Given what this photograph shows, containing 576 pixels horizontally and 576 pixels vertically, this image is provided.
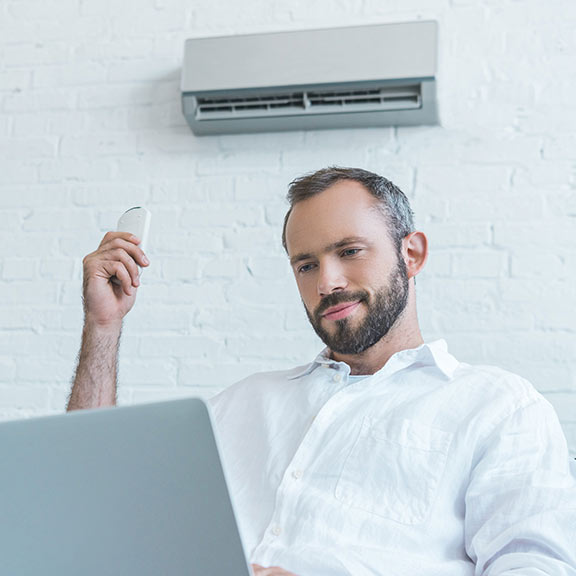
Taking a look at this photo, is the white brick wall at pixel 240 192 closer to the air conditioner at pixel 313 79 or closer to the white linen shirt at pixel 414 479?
the air conditioner at pixel 313 79

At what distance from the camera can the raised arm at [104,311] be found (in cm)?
151

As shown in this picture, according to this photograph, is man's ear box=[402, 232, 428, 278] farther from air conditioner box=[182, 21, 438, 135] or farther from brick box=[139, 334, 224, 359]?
brick box=[139, 334, 224, 359]

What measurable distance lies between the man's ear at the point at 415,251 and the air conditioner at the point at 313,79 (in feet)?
1.68

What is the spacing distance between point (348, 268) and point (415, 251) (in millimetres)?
200

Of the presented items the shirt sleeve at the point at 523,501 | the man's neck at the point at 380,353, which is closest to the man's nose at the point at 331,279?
the man's neck at the point at 380,353

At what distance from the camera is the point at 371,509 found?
1184mm

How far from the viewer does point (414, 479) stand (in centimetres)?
120

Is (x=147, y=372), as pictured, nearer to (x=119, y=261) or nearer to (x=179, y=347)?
(x=179, y=347)

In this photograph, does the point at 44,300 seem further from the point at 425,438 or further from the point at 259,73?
the point at 425,438

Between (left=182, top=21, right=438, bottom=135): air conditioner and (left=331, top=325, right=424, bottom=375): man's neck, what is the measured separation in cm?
73

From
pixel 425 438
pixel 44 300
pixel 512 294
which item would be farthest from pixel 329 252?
pixel 44 300

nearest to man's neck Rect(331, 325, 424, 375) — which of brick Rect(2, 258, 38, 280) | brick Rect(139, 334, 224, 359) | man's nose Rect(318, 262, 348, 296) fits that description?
man's nose Rect(318, 262, 348, 296)

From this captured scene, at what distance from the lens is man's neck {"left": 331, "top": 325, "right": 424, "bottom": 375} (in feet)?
4.89

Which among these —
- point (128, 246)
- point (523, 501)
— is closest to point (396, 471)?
point (523, 501)
